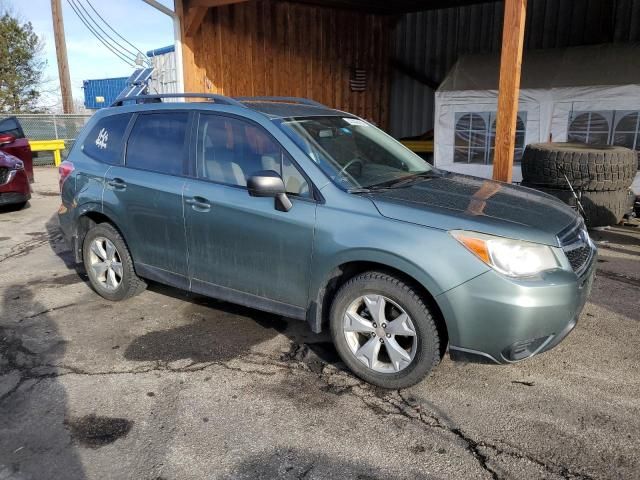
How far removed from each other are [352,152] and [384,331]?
1.37 metres

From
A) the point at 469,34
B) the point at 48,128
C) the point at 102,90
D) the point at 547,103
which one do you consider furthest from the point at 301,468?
the point at 102,90

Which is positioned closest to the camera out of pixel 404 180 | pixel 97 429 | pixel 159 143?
pixel 97 429

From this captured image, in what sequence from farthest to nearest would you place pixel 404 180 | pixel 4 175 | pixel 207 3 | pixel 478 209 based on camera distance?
pixel 207 3 → pixel 4 175 → pixel 404 180 → pixel 478 209

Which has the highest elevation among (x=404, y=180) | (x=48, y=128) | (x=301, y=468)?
(x=404, y=180)

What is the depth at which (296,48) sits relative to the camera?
12.4 meters

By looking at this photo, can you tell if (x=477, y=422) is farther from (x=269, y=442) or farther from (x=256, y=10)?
(x=256, y=10)

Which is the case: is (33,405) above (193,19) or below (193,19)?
below

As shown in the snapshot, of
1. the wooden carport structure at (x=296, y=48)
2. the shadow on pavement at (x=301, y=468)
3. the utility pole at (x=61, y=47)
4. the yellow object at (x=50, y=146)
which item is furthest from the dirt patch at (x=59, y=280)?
the utility pole at (x=61, y=47)

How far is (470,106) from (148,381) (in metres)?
8.71

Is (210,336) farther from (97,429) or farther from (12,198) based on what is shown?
(12,198)

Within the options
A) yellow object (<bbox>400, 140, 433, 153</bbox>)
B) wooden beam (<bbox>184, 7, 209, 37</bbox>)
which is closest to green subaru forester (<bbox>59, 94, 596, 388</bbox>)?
wooden beam (<bbox>184, 7, 209, 37</bbox>)

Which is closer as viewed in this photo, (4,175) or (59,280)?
(59,280)

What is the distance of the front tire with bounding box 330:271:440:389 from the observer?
→ 123 inches

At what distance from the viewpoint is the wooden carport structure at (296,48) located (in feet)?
34.5
